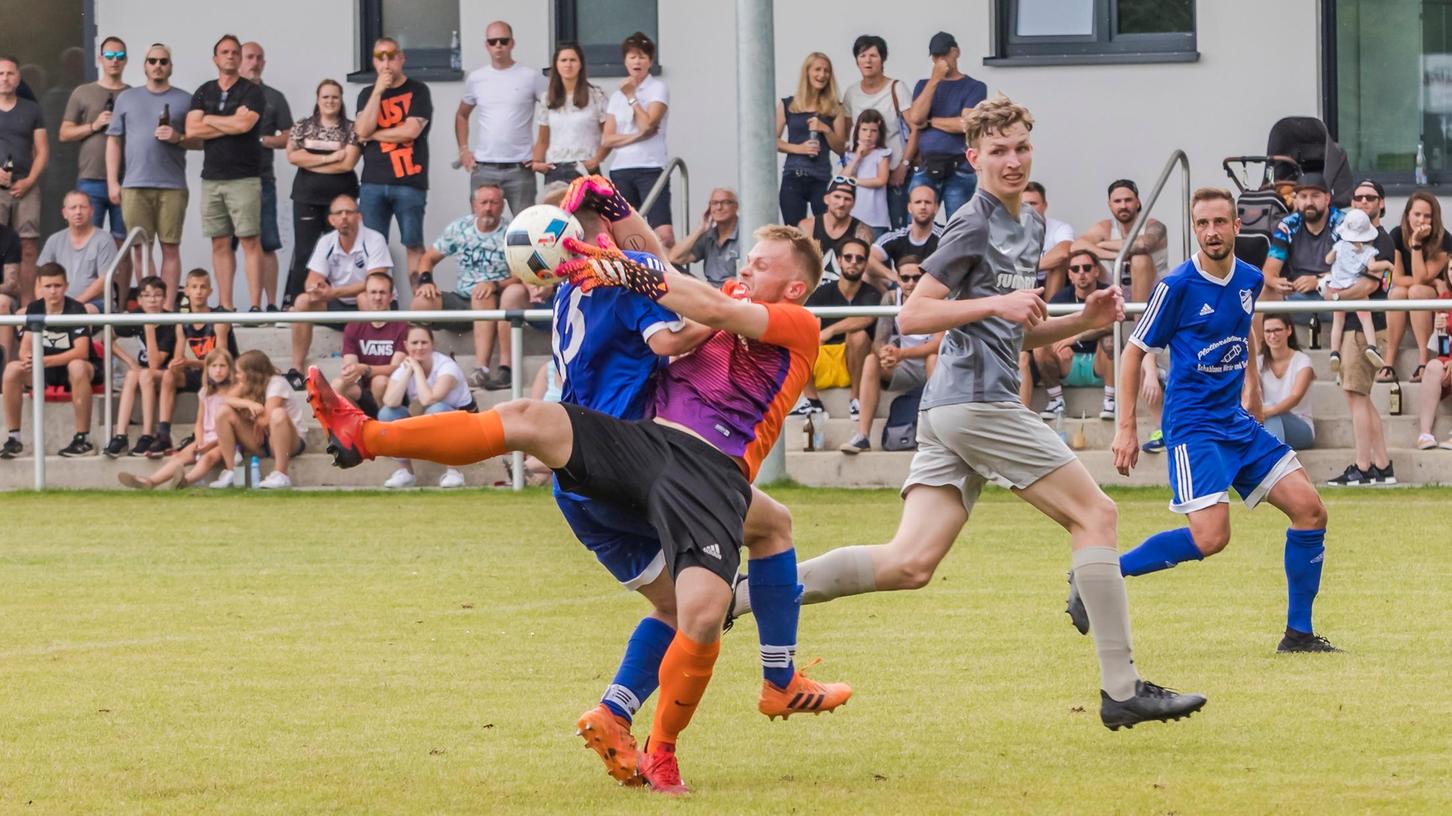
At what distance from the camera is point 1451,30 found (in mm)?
19203

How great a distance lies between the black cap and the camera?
649 inches

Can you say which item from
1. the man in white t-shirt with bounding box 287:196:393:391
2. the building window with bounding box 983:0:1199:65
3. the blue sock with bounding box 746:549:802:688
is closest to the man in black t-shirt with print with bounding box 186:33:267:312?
the man in white t-shirt with bounding box 287:196:393:391

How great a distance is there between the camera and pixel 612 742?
563 centimetres

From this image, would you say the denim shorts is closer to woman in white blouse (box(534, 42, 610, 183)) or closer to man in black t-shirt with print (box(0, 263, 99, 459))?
woman in white blouse (box(534, 42, 610, 183))

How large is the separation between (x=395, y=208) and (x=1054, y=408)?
6.16 meters

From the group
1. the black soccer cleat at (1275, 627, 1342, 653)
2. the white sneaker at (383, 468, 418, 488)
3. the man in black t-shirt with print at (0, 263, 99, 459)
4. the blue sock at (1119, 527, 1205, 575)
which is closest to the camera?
the black soccer cleat at (1275, 627, 1342, 653)

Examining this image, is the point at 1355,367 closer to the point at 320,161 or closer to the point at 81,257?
the point at 320,161

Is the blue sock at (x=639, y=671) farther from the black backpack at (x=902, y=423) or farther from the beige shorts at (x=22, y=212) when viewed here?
the beige shorts at (x=22, y=212)

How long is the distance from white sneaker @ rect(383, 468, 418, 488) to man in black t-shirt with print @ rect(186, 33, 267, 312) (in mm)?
2925

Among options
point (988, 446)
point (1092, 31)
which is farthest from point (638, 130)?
point (988, 446)

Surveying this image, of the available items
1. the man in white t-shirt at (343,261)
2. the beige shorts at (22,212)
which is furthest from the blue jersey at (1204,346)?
the beige shorts at (22,212)

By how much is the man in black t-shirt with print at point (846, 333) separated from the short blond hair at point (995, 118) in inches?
353

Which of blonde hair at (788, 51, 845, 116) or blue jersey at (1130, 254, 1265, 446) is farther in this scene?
blonde hair at (788, 51, 845, 116)

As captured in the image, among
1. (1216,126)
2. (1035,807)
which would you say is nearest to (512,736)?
(1035,807)
